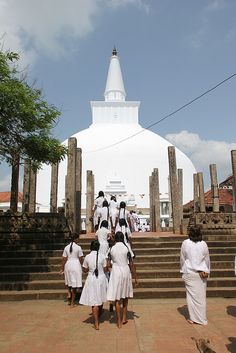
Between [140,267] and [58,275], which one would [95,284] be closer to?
[58,275]

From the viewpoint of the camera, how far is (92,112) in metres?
44.6

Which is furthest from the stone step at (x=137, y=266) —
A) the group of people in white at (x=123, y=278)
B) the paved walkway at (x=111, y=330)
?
the group of people in white at (x=123, y=278)

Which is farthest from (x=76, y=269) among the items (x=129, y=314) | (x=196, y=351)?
(x=196, y=351)

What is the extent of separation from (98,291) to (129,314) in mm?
1128

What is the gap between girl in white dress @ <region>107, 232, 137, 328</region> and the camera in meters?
6.89

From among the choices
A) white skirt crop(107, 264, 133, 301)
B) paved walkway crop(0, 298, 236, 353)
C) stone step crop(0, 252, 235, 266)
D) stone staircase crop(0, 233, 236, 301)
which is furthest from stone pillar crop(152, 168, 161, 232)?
white skirt crop(107, 264, 133, 301)

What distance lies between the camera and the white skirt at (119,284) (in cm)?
689

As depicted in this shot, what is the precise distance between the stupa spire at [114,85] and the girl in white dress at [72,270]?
37.9 meters

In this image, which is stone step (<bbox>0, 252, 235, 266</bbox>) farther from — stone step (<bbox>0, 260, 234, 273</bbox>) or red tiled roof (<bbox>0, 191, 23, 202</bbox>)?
red tiled roof (<bbox>0, 191, 23, 202</bbox>)

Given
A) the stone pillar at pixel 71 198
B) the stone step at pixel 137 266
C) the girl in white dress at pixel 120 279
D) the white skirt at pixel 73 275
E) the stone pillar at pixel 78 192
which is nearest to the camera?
the girl in white dress at pixel 120 279

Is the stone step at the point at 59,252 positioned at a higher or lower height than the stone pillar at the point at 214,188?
lower

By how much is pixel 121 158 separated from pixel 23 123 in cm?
2892

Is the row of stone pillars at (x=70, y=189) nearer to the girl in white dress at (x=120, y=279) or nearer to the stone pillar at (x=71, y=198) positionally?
the stone pillar at (x=71, y=198)

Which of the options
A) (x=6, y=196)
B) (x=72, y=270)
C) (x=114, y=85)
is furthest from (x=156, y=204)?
(x=114, y=85)
